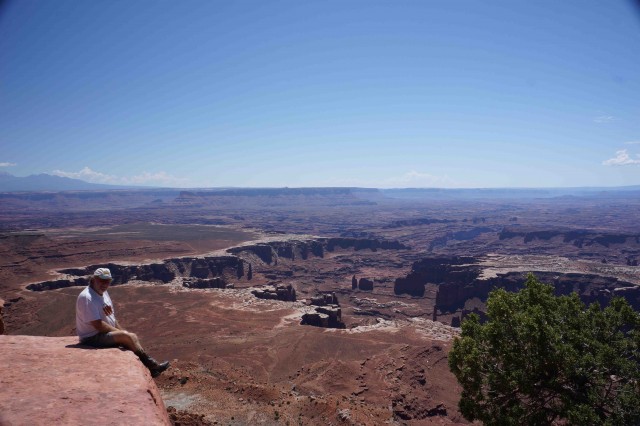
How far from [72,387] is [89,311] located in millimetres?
2196

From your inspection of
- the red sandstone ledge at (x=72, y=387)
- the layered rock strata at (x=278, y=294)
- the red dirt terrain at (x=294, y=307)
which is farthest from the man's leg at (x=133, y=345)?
the layered rock strata at (x=278, y=294)

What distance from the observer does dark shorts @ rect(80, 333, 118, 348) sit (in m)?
8.55

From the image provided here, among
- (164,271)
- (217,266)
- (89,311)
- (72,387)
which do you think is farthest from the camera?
(217,266)

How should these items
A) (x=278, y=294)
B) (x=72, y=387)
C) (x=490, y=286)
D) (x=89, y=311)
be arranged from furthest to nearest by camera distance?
(x=490, y=286) < (x=278, y=294) < (x=89, y=311) < (x=72, y=387)

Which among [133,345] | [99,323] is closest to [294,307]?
[133,345]

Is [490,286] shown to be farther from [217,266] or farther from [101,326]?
[101,326]

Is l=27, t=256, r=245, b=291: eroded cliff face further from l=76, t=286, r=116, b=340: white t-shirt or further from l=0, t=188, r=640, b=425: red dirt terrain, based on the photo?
l=76, t=286, r=116, b=340: white t-shirt

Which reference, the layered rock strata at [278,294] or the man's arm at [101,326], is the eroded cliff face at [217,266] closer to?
the layered rock strata at [278,294]

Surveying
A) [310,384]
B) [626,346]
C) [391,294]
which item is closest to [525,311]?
[626,346]

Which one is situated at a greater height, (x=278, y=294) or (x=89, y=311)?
(x=89, y=311)

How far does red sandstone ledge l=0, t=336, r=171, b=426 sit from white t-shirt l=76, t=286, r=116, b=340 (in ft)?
1.30

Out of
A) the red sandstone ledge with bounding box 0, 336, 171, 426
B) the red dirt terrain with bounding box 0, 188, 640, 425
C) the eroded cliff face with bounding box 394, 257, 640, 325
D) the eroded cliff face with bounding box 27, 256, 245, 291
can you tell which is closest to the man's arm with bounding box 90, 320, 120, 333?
the red sandstone ledge with bounding box 0, 336, 171, 426

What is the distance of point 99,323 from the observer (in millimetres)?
8516

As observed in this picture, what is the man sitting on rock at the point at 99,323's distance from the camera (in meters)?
8.40
